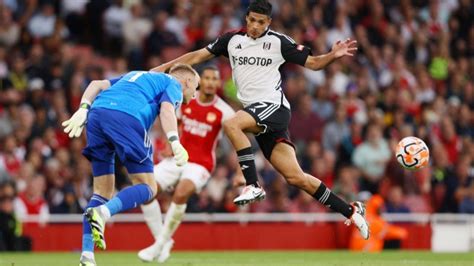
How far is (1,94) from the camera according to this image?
21406 millimetres

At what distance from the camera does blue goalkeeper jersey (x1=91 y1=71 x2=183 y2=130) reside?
12062 mm

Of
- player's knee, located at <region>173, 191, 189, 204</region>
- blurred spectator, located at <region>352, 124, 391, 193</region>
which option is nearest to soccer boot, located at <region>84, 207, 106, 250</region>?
player's knee, located at <region>173, 191, 189, 204</region>

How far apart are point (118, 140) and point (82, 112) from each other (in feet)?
1.60

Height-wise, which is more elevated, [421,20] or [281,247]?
[421,20]

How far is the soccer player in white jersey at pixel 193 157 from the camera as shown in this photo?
16.0 m

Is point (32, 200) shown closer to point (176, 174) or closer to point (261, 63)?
point (176, 174)

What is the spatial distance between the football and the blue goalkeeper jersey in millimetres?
3627

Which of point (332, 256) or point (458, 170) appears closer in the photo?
point (332, 256)

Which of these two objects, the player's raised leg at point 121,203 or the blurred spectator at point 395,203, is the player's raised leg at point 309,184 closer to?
the player's raised leg at point 121,203

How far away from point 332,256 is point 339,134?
5.57 metres

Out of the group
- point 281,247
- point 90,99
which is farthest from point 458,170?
point 90,99

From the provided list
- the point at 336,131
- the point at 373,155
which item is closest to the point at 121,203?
the point at 373,155

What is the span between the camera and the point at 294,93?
2319 cm

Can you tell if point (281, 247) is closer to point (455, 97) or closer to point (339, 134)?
point (339, 134)
